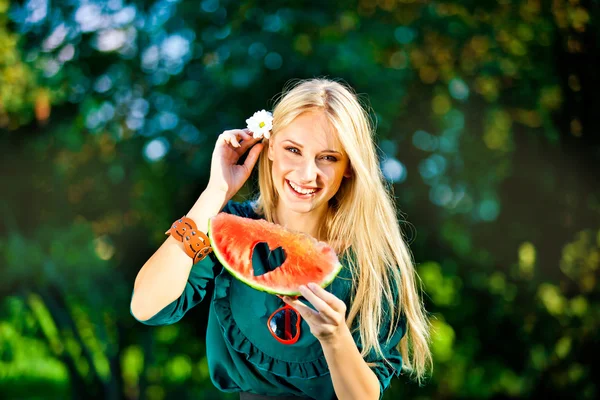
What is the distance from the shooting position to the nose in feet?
8.46

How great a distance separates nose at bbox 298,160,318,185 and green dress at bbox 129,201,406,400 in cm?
40

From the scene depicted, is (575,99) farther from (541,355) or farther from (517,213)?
(541,355)

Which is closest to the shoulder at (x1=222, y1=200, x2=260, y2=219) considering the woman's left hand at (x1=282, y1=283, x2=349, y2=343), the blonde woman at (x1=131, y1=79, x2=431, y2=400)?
the blonde woman at (x1=131, y1=79, x2=431, y2=400)

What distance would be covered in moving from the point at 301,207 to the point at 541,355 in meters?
5.77

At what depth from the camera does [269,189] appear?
9.55ft

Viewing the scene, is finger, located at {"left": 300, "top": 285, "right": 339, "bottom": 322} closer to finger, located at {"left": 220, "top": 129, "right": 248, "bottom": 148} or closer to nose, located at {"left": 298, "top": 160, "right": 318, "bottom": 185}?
nose, located at {"left": 298, "top": 160, "right": 318, "bottom": 185}

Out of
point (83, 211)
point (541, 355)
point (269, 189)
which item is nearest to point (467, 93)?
point (541, 355)

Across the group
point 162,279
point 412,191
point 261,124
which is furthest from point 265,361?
point 412,191

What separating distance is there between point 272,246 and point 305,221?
32cm

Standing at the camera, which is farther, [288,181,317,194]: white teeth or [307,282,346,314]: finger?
[288,181,317,194]: white teeth

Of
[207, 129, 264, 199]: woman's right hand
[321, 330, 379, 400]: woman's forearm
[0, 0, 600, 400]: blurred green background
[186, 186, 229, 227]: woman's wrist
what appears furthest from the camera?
[0, 0, 600, 400]: blurred green background

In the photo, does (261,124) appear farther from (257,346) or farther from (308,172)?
(257,346)

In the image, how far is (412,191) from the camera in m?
7.35

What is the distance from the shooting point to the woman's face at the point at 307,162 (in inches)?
103
